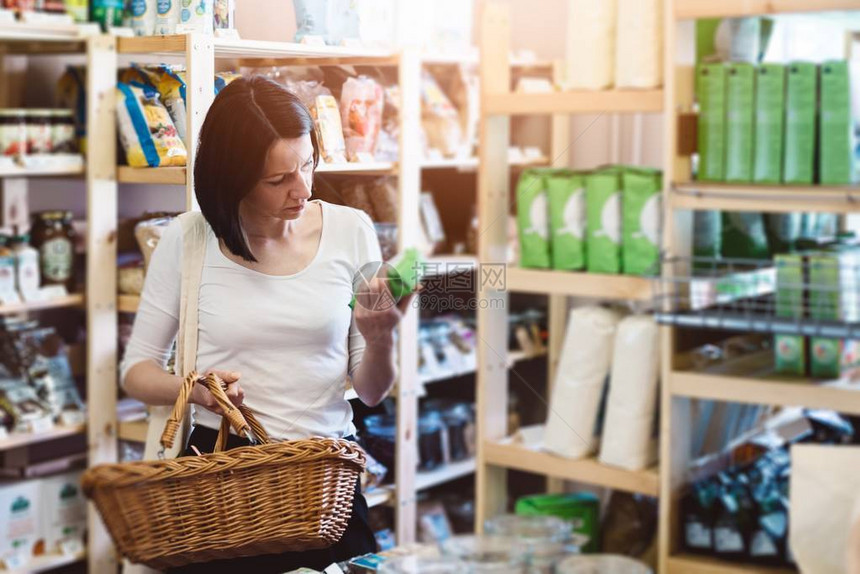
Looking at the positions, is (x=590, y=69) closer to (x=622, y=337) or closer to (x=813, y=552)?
(x=622, y=337)

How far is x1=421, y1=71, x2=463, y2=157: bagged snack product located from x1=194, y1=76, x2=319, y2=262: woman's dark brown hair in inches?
70.2

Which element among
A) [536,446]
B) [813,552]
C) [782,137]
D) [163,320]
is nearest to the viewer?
[163,320]

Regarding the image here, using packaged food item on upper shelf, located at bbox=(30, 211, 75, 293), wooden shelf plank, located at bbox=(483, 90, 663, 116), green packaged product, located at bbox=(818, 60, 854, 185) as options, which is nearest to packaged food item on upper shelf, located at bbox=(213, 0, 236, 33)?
wooden shelf plank, located at bbox=(483, 90, 663, 116)

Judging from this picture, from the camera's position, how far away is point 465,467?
3.19m

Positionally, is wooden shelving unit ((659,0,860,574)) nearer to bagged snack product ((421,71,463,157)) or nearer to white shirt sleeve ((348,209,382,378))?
bagged snack product ((421,71,463,157))

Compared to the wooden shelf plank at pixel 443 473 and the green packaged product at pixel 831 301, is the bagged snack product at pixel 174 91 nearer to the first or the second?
the green packaged product at pixel 831 301

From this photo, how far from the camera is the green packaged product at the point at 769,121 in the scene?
2236mm

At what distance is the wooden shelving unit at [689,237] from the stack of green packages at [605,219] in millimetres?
131

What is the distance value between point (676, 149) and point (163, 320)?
138 cm

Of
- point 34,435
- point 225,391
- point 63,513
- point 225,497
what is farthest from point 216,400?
point 63,513

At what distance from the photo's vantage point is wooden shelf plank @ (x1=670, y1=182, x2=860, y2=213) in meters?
2.12

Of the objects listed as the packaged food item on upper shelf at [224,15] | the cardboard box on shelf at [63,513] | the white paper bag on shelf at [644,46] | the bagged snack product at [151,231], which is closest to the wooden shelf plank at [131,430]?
the cardboard box on shelf at [63,513]

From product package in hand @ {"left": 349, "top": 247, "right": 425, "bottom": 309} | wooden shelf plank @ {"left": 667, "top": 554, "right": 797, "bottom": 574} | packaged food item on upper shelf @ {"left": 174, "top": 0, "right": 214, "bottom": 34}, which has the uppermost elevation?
packaged food item on upper shelf @ {"left": 174, "top": 0, "right": 214, "bottom": 34}

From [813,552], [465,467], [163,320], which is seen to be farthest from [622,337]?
[163,320]
